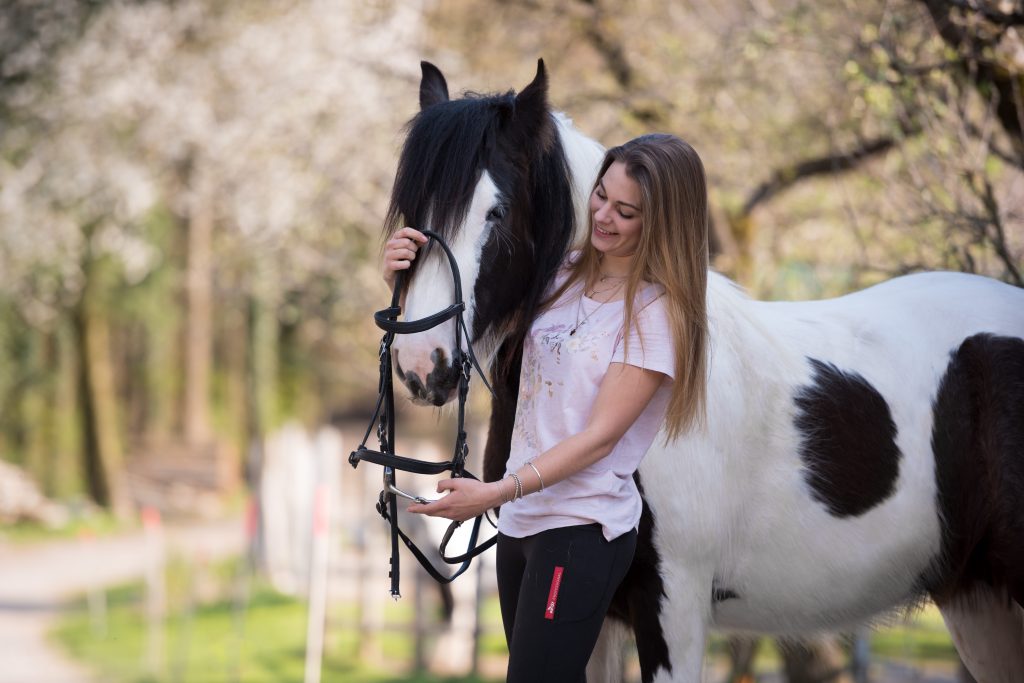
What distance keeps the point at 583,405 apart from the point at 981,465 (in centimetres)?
123

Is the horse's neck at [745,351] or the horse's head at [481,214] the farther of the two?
the horse's neck at [745,351]

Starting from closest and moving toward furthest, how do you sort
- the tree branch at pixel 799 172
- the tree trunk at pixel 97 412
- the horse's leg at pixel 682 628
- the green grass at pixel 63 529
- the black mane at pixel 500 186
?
the black mane at pixel 500 186 → the horse's leg at pixel 682 628 → the tree branch at pixel 799 172 → the green grass at pixel 63 529 → the tree trunk at pixel 97 412

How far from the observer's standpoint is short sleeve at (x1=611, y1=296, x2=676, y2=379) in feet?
7.79

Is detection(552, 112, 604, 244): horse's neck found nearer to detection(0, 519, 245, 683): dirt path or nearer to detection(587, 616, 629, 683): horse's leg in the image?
detection(587, 616, 629, 683): horse's leg

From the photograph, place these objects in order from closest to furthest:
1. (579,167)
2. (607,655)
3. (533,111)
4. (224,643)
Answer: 1. (533,111)
2. (579,167)
3. (607,655)
4. (224,643)

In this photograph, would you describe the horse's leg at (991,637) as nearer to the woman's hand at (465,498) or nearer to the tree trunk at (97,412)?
the woman's hand at (465,498)

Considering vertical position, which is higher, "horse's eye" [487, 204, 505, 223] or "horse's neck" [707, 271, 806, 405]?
"horse's eye" [487, 204, 505, 223]

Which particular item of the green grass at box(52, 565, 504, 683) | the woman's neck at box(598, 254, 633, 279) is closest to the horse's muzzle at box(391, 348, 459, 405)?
the woman's neck at box(598, 254, 633, 279)

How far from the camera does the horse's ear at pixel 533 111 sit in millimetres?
2611

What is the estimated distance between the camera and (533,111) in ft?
8.64

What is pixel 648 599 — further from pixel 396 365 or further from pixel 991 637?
pixel 991 637

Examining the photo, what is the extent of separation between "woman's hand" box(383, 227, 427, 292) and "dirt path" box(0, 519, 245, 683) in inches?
269

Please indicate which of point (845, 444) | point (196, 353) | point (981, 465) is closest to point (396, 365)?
point (845, 444)

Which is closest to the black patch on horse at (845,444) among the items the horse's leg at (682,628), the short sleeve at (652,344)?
the horse's leg at (682,628)
